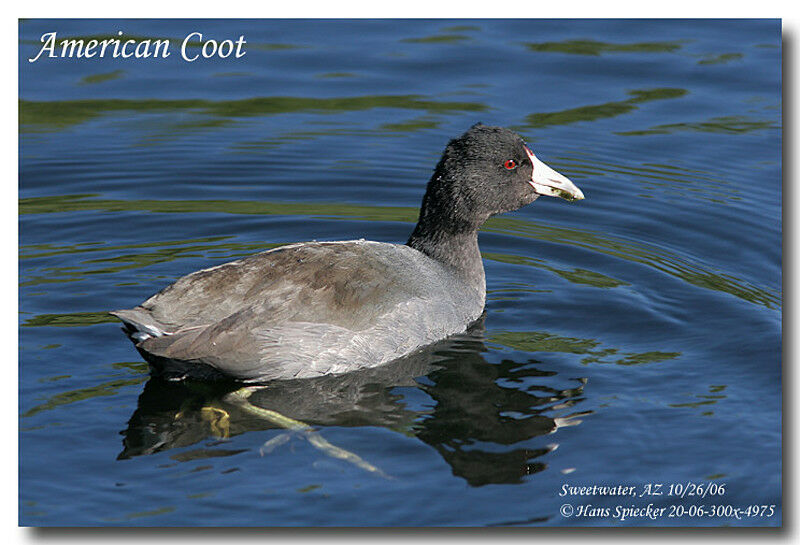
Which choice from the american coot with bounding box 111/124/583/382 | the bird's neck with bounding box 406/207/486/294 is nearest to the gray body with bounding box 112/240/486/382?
the american coot with bounding box 111/124/583/382

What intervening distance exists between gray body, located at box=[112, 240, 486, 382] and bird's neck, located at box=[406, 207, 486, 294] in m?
0.45

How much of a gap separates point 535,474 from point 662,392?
134cm

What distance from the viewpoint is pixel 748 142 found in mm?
10664

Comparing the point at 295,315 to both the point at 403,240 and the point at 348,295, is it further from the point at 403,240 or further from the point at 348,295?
the point at 403,240

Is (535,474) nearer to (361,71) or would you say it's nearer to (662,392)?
(662,392)

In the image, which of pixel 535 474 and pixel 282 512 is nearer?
pixel 282 512

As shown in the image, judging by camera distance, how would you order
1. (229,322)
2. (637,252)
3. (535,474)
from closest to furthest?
(535,474), (229,322), (637,252)

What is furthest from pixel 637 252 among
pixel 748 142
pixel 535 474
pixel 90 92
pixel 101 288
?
pixel 90 92

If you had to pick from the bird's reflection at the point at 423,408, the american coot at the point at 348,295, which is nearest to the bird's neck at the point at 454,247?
the american coot at the point at 348,295

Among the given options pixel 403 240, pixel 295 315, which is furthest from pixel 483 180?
pixel 295 315

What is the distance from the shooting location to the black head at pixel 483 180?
8.09m

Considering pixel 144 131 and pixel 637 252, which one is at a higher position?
pixel 144 131

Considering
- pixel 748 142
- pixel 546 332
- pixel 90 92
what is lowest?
pixel 546 332

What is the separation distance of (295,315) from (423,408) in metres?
0.99
